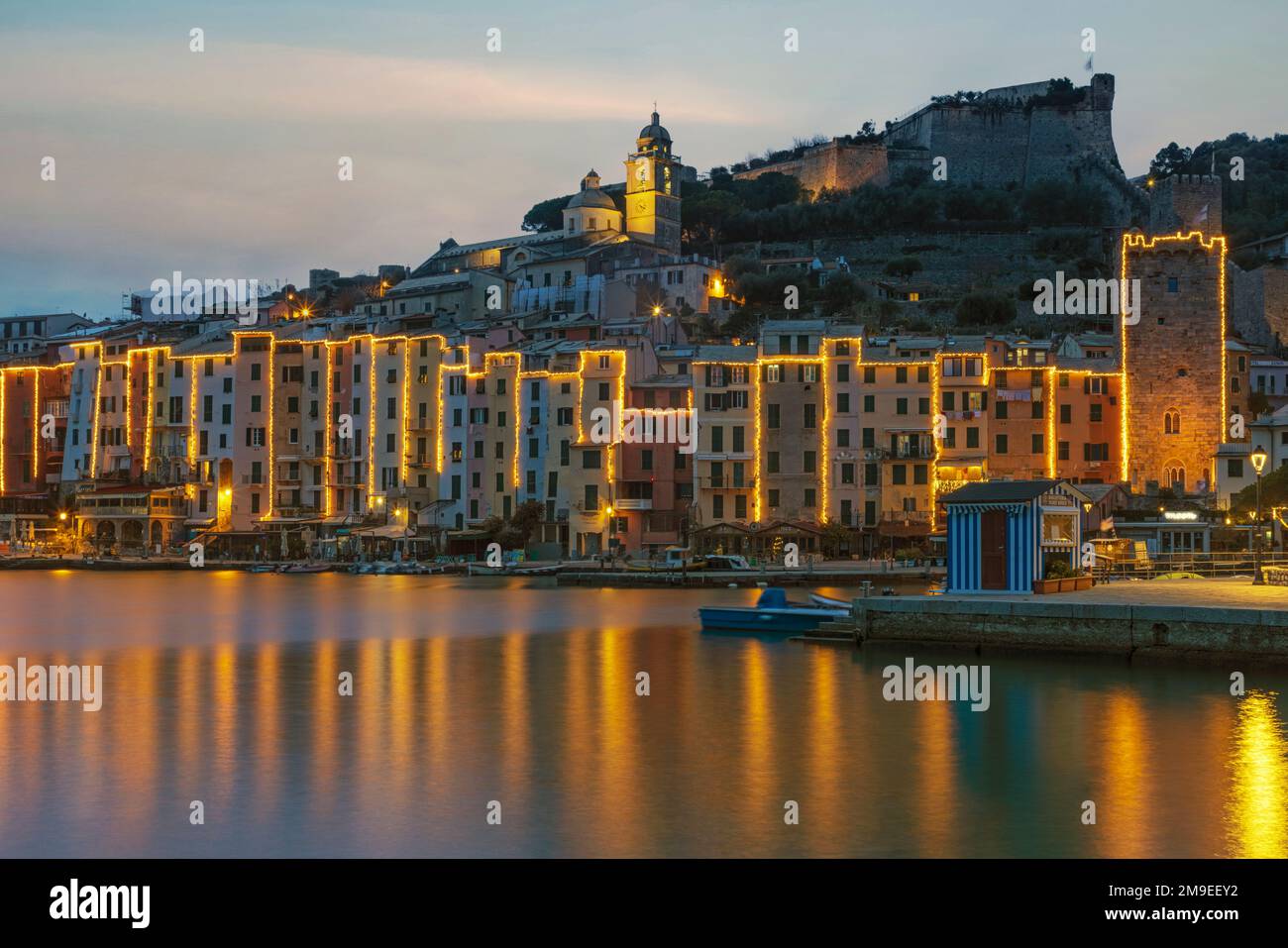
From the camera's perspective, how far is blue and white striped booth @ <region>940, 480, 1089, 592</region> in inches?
1416

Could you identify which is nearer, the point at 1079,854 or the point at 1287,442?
the point at 1079,854

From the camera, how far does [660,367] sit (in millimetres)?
79562

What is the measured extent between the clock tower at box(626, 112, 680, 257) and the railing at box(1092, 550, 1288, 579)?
79.8 m

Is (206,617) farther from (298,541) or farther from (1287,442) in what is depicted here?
(1287,442)

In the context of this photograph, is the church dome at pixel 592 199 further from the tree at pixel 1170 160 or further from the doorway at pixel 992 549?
the doorway at pixel 992 549

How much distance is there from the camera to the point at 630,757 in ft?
80.7

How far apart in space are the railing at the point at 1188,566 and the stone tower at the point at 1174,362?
2284 cm

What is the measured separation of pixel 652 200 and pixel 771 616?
86.6 meters

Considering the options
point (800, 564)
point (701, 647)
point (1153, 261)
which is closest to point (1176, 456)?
point (1153, 261)

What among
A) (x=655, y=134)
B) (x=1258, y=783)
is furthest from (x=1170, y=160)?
(x=1258, y=783)

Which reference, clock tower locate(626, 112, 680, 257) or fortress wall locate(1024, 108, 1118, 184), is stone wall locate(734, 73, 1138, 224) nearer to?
fortress wall locate(1024, 108, 1118, 184)
